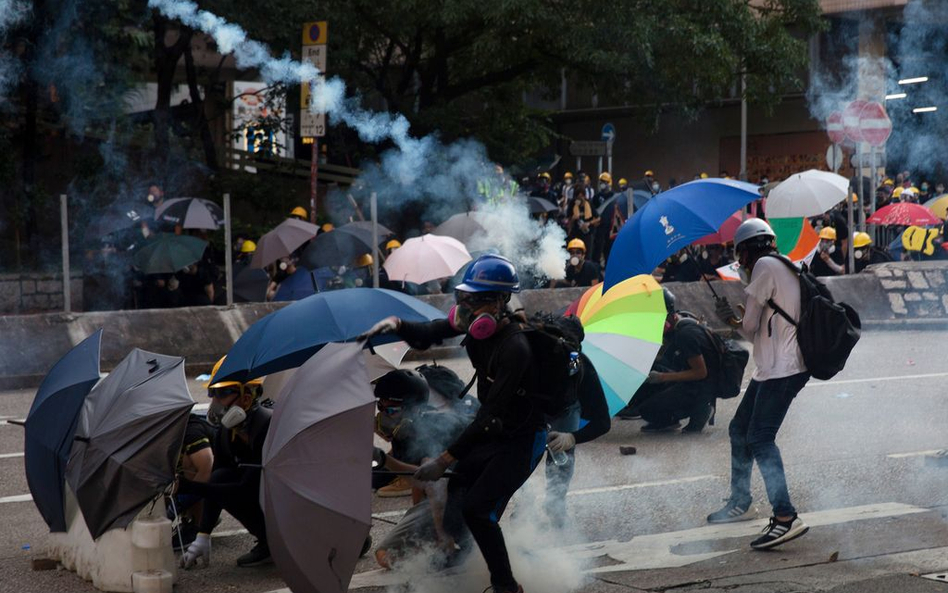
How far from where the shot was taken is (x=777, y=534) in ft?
20.9

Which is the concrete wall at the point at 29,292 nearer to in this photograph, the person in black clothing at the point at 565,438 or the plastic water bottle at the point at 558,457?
the person in black clothing at the point at 565,438

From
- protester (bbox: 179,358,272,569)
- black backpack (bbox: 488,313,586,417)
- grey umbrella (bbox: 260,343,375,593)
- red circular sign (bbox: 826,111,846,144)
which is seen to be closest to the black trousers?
black backpack (bbox: 488,313,586,417)

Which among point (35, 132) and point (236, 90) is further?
point (236, 90)

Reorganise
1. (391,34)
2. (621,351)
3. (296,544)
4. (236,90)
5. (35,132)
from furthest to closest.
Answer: (236,90) → (391,34) → (35,132) → (621,351) → (296,544)

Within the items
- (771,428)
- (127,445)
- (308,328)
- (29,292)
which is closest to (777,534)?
(771,428)

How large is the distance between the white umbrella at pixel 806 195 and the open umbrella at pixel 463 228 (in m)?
4.41

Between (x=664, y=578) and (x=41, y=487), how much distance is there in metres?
3.07

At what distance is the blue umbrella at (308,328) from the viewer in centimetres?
650

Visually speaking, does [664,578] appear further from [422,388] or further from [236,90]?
[236,90]

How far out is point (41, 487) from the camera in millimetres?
6203

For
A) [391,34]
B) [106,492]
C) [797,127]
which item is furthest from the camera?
[797,127]

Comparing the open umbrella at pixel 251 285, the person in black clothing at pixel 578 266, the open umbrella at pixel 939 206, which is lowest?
the open umbrella at pixel 251 285

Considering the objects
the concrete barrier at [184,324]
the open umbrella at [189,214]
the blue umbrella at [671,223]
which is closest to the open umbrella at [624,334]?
the blue umbrella at [671,223]

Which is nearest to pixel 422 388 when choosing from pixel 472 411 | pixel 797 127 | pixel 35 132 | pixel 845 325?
pixel 472 411
